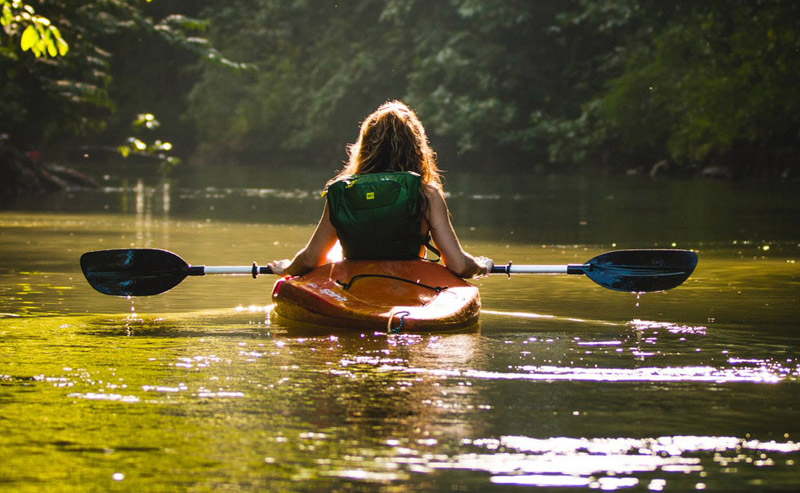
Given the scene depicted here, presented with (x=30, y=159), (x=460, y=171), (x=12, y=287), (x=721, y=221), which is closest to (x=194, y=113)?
(x=460, y=171)

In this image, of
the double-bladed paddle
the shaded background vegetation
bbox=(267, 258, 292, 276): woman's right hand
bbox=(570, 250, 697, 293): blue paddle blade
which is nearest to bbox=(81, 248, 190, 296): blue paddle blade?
the double-bladed paddle

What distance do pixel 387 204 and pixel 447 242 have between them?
0.44 metres

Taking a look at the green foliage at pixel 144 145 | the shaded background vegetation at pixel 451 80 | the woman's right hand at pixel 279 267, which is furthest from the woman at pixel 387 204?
the shaded background vegetation at pixel 451 80

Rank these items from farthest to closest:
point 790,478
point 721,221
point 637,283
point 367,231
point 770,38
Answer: point 770,38 < point 721,221 < point 637,283 < point 367,231 < point 790,478

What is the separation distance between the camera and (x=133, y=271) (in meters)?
8.46

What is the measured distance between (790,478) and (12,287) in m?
6.65

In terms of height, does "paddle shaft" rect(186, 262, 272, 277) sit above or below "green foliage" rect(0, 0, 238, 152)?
below

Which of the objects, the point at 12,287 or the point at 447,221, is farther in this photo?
the point at 12,287

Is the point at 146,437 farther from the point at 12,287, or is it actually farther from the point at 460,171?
the point at 460,171

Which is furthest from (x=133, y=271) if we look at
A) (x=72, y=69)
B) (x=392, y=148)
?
(x=72, y=69)

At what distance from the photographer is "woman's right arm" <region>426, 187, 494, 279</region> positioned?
25.1 feet

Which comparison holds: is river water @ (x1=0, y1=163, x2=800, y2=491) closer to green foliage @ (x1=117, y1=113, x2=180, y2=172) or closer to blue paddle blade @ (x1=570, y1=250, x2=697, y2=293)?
blue paddle blade @ (x1=570, y1=250, x2=697, y2=293)

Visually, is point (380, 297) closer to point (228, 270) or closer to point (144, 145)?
point (228, 270)

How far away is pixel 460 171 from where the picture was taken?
1716 inches
